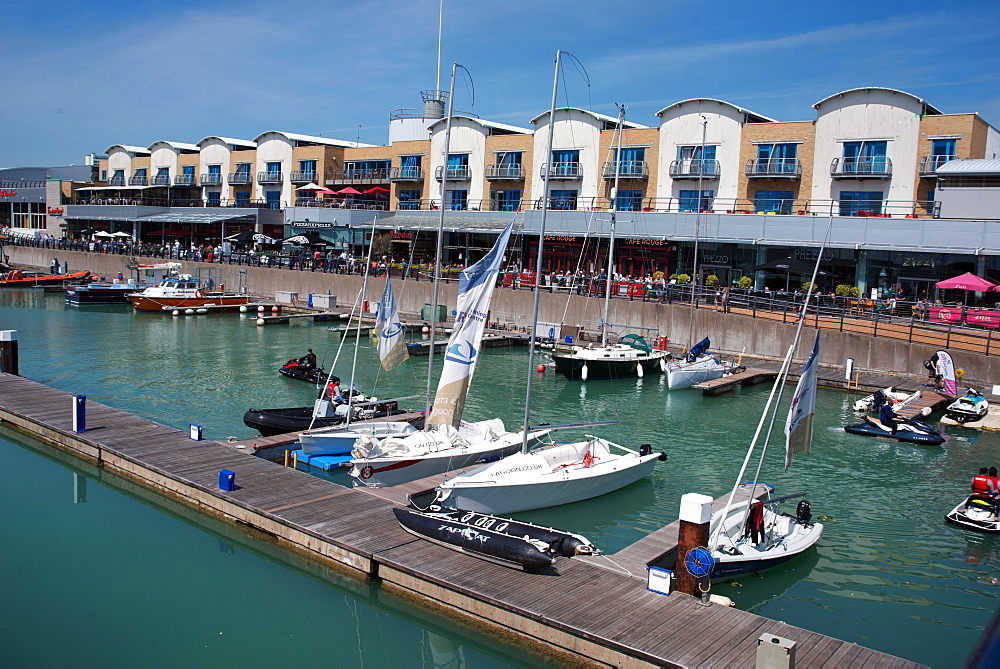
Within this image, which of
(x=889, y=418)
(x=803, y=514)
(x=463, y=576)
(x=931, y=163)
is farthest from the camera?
(x=931, y=163)

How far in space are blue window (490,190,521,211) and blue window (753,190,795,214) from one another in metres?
19.0

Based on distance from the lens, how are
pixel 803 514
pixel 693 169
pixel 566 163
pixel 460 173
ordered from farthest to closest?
pixel 460 173 < pixel 566 163 < pixel 693 169 < pixel 803 514

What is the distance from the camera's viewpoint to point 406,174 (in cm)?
7181

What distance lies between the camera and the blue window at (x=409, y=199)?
236 ft

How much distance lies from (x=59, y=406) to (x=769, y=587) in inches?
853

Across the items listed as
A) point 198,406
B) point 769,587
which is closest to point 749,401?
point 769,587

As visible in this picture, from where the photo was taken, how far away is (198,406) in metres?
30.1

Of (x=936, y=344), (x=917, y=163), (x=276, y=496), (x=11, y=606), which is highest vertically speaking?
(x=917, y=163)

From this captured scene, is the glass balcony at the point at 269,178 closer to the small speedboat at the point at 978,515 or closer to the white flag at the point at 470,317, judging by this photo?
the white flag at the point at 470,317

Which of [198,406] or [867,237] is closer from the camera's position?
[198,406]

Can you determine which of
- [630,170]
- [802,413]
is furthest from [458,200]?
[802,413]

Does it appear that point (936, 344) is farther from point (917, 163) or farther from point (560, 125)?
point (560, 125)

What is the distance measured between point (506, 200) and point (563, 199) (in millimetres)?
5782

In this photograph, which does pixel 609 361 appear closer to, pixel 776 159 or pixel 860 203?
pixel 860 203
